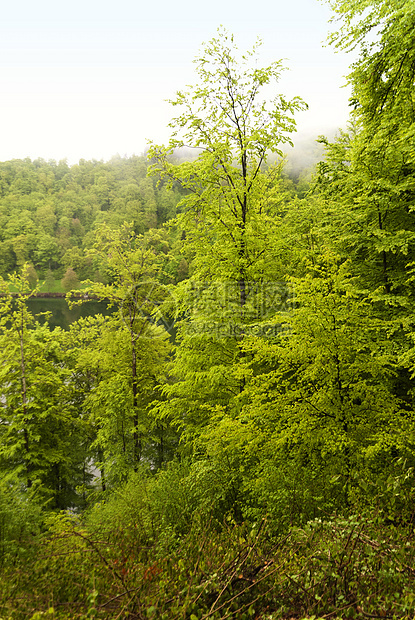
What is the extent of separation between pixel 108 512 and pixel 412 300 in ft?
30.5

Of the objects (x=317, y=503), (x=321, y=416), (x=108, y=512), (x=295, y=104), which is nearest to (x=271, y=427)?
(x=321, y=416)

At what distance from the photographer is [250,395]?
6078mm

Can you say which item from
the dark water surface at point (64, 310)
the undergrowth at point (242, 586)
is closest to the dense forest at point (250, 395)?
A: the undergrowth at point (242, 586)

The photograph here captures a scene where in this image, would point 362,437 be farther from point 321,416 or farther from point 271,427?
point 271,427

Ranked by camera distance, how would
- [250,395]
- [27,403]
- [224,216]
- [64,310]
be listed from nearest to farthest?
[250,395] → [224,216] → [27,403] → [64,310]

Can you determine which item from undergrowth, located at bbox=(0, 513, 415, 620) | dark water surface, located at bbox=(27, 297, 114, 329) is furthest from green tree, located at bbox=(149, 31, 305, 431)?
dark water surface, located at bbox=(27, 297, 114, 329)

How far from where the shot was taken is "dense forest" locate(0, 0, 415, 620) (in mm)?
2945

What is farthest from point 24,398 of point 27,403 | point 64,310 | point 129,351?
point 64,310

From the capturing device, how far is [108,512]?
8.66 metres

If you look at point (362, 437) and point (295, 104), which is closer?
point (362, 437)

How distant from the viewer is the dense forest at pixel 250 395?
2945 millimetres

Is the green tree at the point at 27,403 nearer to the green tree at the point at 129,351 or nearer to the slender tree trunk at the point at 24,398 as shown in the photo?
the slender tree trunk at the point at 24,398

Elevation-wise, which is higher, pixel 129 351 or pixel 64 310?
pixel 129 351

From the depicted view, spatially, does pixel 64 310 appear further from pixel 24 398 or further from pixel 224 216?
pixel 224 216
